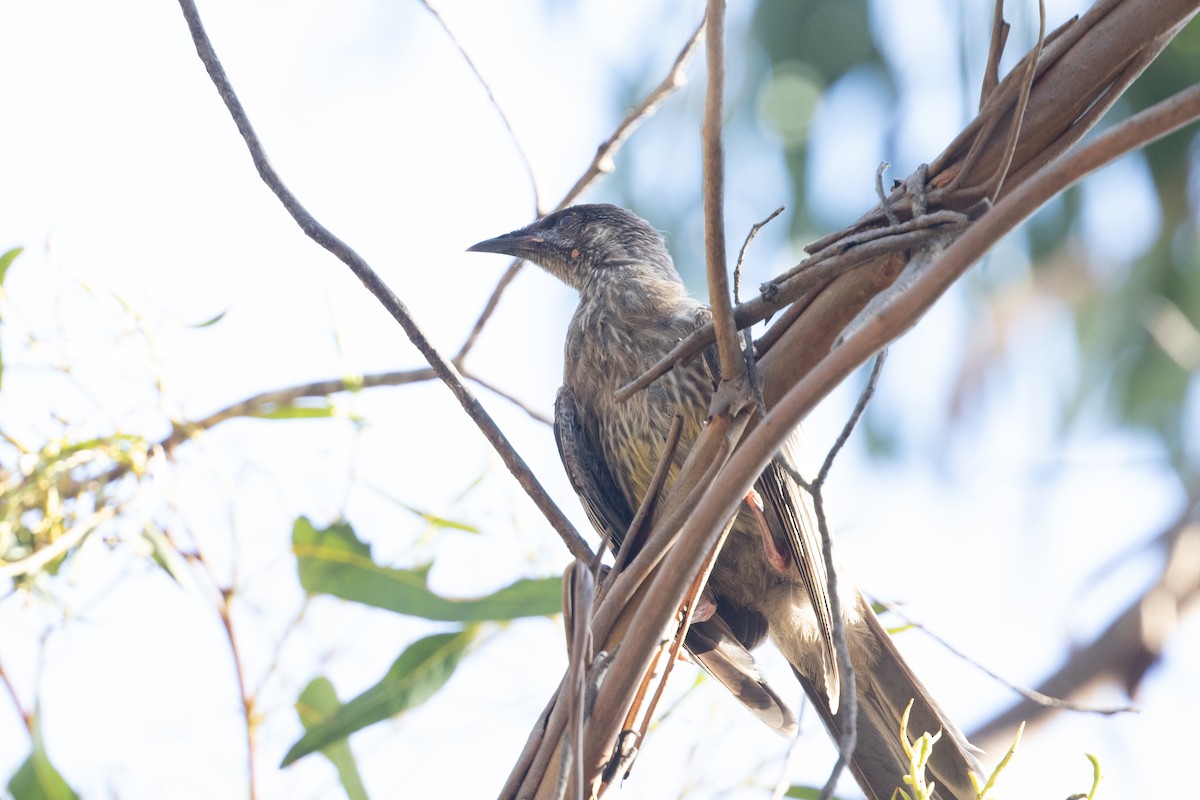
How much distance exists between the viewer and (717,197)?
1.15 meters

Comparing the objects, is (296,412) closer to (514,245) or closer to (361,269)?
(514,245)

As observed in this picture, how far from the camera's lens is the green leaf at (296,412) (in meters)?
2.83

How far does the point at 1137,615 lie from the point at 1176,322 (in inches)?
101

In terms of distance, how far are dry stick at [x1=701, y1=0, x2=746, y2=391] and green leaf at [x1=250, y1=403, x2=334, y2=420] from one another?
1.77m

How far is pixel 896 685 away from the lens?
254 centimetres

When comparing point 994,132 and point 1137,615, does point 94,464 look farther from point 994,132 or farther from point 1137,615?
point 1137,615

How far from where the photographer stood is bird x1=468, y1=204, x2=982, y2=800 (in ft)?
7.74

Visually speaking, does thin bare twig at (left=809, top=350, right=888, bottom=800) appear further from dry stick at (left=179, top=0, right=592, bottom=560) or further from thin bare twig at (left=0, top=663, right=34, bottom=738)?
thin bare twig at (left=0, top=663, right=34, bottom=738)

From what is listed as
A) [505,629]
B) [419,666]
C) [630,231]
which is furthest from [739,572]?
[630,231]

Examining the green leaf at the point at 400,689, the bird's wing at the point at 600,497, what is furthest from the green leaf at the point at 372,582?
the bird's wing at the point at 600,497

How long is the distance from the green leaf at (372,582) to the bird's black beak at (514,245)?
1.35 meters

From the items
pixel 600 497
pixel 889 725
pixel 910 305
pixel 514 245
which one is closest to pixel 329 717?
pixel 600 497

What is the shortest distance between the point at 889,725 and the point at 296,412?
165 cm

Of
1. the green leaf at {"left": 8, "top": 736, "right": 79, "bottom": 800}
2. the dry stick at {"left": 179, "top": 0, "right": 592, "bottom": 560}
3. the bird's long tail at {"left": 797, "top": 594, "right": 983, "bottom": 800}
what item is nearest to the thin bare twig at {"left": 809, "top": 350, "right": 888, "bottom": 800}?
the dry stick at {"left": 179, "top": 0, "right": 592, "bottom": 560}
